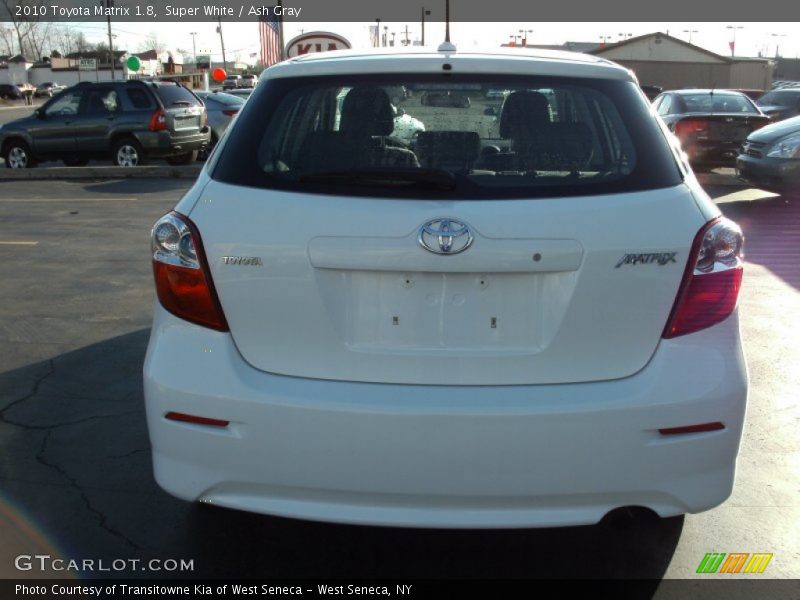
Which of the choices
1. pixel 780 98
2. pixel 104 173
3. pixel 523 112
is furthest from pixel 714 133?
pixel 523 112

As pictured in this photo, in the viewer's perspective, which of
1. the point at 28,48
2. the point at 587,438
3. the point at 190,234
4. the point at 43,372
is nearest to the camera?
the point at 587,438

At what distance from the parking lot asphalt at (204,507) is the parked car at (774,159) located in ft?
16.0

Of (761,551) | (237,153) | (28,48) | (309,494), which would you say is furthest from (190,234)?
(28,48)

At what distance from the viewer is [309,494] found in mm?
2645

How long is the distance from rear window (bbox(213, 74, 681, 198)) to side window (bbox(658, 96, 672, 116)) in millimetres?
13578

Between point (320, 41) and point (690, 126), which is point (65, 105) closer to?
point (320, 41)

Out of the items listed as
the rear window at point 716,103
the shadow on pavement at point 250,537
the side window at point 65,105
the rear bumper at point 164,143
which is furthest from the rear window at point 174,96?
the shadow on pavement at point 250,537

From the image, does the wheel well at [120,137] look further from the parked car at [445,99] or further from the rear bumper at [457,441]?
the rear bumper at [457,441]

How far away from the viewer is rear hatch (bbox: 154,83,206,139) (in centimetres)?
1599

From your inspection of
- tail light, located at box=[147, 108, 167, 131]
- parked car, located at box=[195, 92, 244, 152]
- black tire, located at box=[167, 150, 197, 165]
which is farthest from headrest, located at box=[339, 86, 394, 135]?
parked car, located at box=[195, 92, 244, 152]

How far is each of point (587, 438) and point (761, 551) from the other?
1165 mm

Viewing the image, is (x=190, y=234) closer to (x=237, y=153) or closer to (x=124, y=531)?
(x=237, y=153)

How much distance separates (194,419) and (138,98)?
14658mm

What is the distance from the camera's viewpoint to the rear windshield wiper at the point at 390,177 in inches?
104
